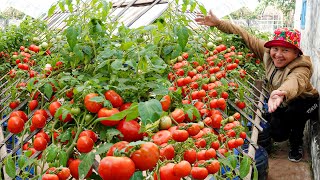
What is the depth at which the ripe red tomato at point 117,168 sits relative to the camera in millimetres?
1004

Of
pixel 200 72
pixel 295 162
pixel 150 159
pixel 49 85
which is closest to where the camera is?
pixel 150 159

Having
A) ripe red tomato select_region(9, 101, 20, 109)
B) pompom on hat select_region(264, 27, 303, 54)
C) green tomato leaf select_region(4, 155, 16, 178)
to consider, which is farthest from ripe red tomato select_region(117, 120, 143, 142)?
pompom on hat select_region(264, 27, 303, 54)

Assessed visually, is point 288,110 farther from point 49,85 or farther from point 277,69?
point 49,85

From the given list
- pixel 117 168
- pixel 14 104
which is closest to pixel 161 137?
pixel 117 168

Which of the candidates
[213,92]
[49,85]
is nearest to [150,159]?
[49,85]

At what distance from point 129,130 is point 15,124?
2.18ft

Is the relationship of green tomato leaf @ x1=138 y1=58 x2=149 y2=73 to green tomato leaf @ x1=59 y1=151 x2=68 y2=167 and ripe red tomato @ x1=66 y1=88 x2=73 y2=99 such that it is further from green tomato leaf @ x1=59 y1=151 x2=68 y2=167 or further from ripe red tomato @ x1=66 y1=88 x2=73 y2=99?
green tomato leaf @ x1=59 y1=151 x2=68 y2=167

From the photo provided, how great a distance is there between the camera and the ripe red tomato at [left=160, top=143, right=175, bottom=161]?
119 centimetres

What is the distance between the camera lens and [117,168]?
1.00 m

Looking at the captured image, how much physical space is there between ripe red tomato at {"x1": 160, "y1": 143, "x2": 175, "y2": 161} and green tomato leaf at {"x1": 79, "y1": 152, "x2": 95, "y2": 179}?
21 centimetres

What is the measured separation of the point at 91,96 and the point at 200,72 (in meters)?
1.28

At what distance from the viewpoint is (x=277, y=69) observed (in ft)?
11.4

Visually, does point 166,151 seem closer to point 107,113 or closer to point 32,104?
point 107,113

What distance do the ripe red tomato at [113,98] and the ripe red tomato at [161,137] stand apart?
196mm
